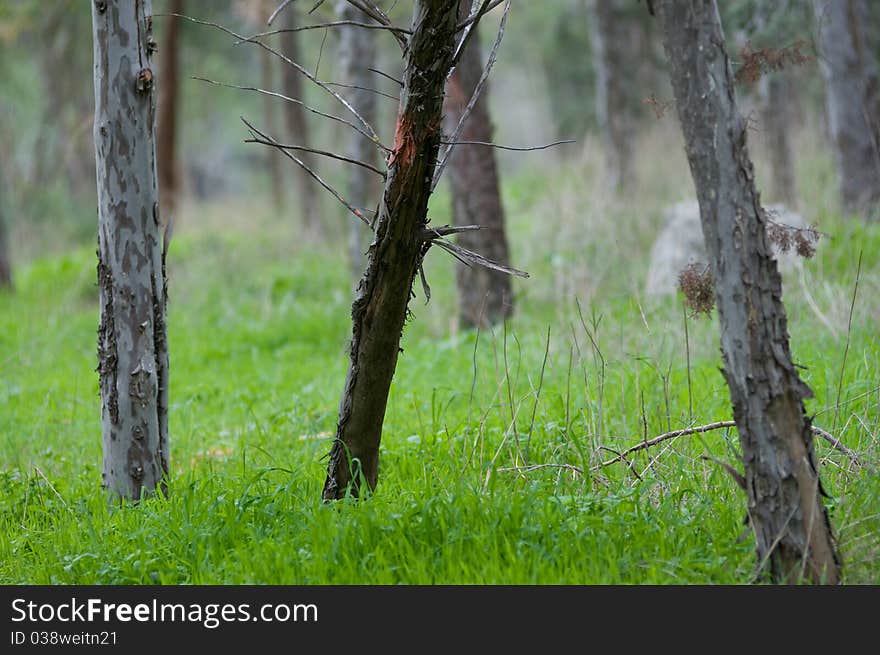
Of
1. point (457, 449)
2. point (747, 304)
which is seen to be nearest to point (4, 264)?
point (457, 449)

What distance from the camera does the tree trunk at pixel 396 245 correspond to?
335 cm

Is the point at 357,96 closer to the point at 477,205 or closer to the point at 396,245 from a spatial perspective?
the point at 477,205

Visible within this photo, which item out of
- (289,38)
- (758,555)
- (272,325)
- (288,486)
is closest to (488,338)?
(272,325)

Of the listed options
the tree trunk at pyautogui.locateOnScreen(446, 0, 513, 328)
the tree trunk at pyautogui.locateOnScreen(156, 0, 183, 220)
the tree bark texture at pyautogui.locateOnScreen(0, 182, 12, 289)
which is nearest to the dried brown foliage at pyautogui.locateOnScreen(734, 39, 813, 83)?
the tree trunk at pyautogui.locateOnScreen(446, 0, 513, 328)

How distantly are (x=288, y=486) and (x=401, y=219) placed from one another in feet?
4.40

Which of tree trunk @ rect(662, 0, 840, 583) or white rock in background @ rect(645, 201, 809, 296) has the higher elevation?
white rock in background @ rect(645, 201, 809, 296)

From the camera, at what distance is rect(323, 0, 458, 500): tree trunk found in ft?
11.0

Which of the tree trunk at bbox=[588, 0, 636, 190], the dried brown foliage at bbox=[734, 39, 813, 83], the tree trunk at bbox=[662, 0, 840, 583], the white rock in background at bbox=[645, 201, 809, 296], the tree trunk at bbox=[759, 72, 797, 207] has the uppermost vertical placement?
the tree trunk at bbox=[588, 0, 636, 190]

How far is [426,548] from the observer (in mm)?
3416

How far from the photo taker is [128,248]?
14.4ft

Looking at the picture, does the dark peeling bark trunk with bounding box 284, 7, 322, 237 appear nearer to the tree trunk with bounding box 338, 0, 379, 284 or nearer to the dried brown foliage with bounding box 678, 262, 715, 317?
the tree trunk with bounding box 338, 0, 379, 284

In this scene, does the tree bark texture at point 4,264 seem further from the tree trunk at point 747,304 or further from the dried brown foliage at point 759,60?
the tree trunk at point 747,304

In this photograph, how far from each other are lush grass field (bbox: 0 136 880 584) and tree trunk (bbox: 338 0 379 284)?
3.86ft
